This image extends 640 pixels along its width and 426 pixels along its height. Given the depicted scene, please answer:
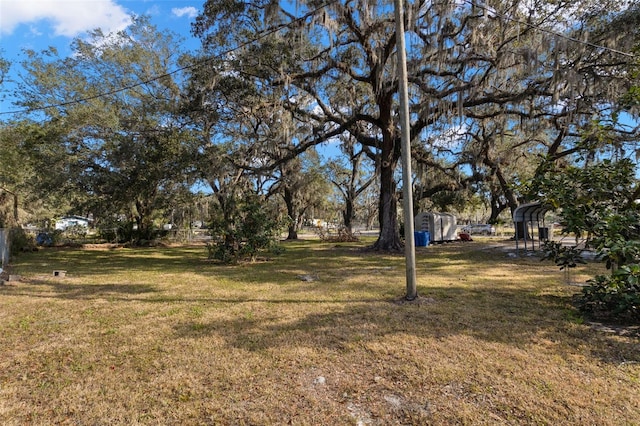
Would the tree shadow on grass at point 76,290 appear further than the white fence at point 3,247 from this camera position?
No

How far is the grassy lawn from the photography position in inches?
94.5

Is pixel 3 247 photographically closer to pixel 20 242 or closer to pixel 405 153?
pixel 20 242

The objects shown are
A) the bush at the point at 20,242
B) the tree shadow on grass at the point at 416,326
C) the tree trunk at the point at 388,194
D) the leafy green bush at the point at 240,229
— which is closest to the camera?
the tree shadow on grass at the point at 416,326

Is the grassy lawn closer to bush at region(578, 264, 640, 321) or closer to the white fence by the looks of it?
bush at region(578, 264, 640, 321)

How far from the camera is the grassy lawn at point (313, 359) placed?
7.87 ft

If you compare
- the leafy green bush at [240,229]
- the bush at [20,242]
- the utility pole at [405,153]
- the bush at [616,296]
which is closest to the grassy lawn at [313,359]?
the bush at [616,296]

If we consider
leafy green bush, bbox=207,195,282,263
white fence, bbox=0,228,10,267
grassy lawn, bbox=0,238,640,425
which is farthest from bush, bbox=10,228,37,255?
grassy lawn, bbox=0,238,640,425

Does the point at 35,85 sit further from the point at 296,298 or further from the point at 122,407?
the point at 122,407

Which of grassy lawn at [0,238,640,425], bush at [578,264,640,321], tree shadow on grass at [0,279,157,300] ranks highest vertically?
bush at [578,264,640,321]

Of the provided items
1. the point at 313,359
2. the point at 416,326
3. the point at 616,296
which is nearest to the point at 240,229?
→ the point at 416,326

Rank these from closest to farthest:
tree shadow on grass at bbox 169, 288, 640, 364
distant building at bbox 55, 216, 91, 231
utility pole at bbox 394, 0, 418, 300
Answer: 1. tree shadow on grass at bbox 169, 288, 640, 364
2. utility pole at bbox 394, 0, 418, 300
3. distant building at bbox 55, 216, 91, 231

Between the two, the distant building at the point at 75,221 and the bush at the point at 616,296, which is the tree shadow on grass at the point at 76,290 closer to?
the bush at the point at 616,296

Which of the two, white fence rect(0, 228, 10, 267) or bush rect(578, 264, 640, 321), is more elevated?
white fence rect(0, 228, 10, 267)

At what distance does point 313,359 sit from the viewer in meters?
3.23
